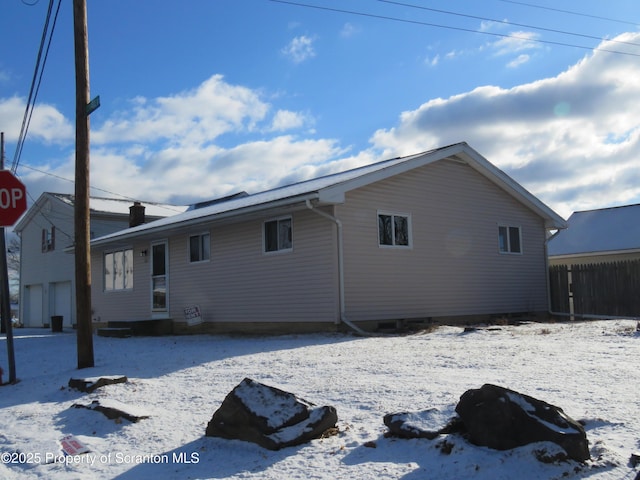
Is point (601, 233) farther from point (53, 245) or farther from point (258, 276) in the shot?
point (53, 245)

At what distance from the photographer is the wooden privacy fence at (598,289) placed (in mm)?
18406

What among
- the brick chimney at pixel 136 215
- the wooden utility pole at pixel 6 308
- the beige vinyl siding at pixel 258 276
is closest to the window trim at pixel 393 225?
the beige vinyl siding at pixel 258 276

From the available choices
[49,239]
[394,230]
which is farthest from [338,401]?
[49,239]

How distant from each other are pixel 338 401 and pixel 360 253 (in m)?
8.04

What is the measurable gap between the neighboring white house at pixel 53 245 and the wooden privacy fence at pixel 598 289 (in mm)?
17793

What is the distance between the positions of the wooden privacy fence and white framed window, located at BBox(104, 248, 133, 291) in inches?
557

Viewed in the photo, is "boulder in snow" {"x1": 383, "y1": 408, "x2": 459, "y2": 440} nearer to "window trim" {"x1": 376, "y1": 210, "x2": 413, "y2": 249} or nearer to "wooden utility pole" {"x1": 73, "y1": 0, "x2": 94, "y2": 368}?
"wooden utility pole" {"x1": 73, "y1": 0, "x2": 94, "y2": 368}

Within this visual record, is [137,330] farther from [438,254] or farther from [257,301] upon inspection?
[438,254]

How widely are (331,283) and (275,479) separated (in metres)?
9.54

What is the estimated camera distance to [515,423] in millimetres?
4609

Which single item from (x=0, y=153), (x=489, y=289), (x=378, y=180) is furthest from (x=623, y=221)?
(x=0, y=153)

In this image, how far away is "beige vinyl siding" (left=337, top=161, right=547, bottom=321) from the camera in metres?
14.8

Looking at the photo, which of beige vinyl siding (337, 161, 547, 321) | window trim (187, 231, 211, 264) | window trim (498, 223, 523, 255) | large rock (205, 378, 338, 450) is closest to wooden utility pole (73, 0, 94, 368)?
large rock (205, 378, 338, 450)

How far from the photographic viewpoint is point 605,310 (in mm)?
18969
